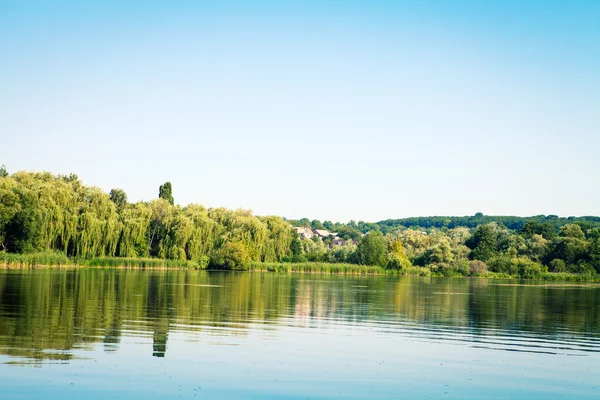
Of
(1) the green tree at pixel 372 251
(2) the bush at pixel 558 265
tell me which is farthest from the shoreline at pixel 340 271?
(1) the green tree at pixel 372 251

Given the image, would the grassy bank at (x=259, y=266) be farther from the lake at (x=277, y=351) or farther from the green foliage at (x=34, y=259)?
the lake at (x=277, y=351)

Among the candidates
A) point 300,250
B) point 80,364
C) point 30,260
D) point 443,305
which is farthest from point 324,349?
point 300,250

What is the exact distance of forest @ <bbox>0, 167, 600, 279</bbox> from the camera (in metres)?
64.2

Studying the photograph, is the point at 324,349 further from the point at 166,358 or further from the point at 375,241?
the point at 375,241

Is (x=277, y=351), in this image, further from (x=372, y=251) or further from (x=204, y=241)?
(x=372, y=251)

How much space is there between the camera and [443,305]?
3597 cm

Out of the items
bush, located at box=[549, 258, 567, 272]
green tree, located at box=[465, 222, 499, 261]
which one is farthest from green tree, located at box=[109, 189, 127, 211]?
bush, located at box=[549, 258, 567, 272]

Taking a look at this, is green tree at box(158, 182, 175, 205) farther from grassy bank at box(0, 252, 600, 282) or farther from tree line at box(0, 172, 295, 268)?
grassy bank at box(0, 252, 600, 282)

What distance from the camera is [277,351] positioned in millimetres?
17797

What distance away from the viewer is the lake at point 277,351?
526 inches

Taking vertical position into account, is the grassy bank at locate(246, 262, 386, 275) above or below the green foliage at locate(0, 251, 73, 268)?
below

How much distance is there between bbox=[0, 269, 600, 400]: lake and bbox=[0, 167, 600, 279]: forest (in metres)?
35.7

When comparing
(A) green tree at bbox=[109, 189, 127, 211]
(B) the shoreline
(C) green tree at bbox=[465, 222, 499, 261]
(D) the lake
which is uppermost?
(A) green tree at bbox=[109, 189, 127, 211]

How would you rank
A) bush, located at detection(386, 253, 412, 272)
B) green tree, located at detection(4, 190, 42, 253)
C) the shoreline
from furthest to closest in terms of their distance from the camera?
1. bush, located at detection(386, 253, 412, 272)
2. the shoreline
3. green tree, located at detection(4, 190, 42, 253)
